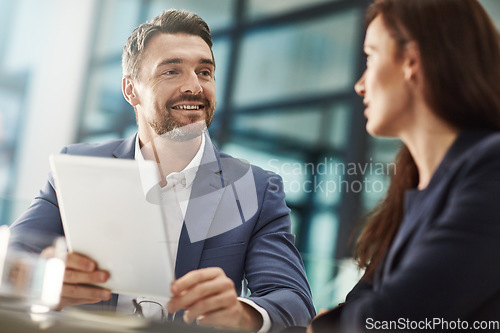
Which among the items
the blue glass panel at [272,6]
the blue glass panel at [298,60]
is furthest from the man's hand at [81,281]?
the blue glass panel at [272,6]

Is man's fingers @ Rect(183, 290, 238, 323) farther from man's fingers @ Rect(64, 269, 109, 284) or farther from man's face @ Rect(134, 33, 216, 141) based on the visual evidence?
man's face @ Rect(134, 33, 216, 141)

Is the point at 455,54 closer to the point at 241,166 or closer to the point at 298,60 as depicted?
the point at 241,166

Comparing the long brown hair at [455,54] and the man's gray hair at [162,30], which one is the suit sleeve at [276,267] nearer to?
the man's gray hair at [162,30]

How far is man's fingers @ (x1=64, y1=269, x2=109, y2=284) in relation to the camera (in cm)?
90

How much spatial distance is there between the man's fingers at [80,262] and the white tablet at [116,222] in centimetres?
1

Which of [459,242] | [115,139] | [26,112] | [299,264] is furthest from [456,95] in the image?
[26,112]

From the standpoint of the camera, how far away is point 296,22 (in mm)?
2219

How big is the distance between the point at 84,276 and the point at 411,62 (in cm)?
68

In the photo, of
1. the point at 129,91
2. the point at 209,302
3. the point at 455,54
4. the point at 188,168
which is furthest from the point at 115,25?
the point at 455,54

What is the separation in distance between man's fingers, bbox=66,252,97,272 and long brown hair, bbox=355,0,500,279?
0.64 m

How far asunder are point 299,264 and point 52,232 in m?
0.64

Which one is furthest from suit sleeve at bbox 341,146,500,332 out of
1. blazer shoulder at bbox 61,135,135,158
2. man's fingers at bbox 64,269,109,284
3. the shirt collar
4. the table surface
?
blazer shoulder at bbox 61,135,135,158

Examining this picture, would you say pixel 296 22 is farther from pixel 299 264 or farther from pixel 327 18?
pixel 299 264

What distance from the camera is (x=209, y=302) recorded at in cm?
92
